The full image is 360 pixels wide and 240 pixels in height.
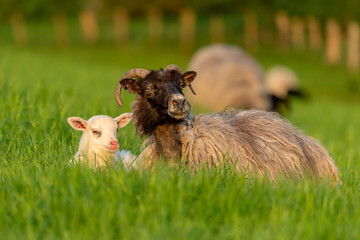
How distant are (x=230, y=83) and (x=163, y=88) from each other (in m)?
10.2

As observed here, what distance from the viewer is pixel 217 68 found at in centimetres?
1609

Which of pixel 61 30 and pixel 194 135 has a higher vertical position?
pixel 61 30

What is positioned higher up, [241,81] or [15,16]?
[15,16]

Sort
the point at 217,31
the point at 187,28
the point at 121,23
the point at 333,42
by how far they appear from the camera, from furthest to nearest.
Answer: the point at 217,31 → the point at 121,23 → the point at 187,28 → the point at 333,42

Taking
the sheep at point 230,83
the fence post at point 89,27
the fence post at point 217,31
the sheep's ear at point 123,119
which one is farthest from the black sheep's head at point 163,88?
the fence post at point 89,27

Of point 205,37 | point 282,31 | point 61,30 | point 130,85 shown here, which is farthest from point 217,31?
point 130,85

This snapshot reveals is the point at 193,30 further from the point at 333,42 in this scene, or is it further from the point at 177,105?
the point at 177,105

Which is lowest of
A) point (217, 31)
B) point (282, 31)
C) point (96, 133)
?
point (96, 133)

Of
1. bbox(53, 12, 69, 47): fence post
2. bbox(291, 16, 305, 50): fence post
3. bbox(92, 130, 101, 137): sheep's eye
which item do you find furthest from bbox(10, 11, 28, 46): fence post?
bbox(92, 130, 101, 137): sheep's eye

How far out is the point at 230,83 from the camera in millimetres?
15453

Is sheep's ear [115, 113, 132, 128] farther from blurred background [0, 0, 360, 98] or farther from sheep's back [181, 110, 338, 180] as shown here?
blurred background [0, 0, 360, 98]

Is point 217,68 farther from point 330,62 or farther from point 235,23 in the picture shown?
point 235,23

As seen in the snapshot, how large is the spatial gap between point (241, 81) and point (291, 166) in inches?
387

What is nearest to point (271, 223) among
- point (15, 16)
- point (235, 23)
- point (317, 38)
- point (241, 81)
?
point (241, 81)
